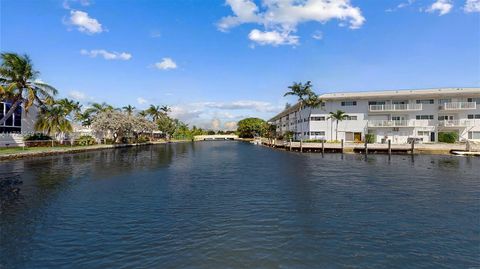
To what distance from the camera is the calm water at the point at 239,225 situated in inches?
374

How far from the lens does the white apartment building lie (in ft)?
189

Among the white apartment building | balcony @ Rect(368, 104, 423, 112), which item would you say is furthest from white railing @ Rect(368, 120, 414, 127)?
balcony @ Rect(368, 104, 423, 112)

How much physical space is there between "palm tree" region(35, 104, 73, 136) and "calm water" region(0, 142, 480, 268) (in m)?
35.9

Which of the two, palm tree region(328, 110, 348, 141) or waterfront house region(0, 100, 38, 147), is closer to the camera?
waterfront house region(0, 100, 38, 147)

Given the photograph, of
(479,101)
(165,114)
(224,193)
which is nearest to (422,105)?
(479,101)

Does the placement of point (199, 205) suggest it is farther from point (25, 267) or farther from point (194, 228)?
point (25, 267)

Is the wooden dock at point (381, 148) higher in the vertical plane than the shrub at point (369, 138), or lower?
lower

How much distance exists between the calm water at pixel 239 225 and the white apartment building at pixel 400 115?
4105 cm

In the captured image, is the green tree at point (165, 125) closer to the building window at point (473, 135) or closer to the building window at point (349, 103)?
the building window at point (349, 103)

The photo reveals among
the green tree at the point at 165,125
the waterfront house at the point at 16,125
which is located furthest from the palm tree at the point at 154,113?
the waterfront house at the point at 16,125

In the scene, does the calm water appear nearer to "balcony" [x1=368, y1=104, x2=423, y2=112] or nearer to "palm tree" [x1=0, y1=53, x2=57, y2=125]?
"palm tree" [x1=0, y1=53, x2=57, y2=125]

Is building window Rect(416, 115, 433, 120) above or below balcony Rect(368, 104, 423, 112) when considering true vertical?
below

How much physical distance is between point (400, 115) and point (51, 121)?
227 ft

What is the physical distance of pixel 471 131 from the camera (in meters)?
58.1
